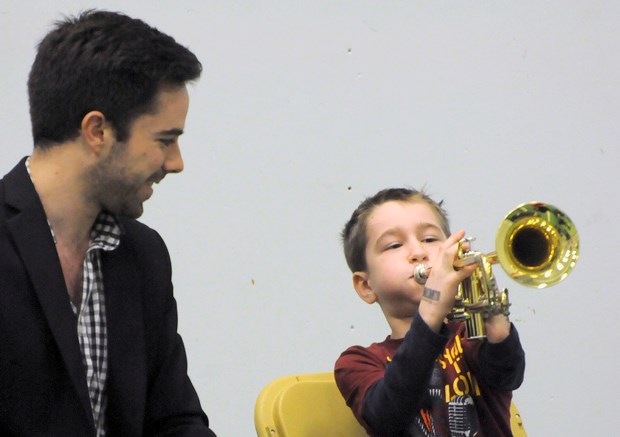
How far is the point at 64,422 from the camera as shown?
74.7 inches

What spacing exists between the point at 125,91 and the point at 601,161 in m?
1.88

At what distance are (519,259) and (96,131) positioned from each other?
879 millimetres

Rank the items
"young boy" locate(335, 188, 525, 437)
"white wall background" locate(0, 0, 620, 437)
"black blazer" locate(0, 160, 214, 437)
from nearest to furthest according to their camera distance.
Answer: "black blazer" locate(0, 160, 214, 437), "young boy" locate(335, 188, 525, 437), "white wall background" locate(0, 0, 620, 437)

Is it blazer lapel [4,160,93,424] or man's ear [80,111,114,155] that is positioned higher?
man's ear [80,111,114,155]

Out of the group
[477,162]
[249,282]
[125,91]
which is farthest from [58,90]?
[477,162]

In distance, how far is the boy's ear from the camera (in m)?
2.47

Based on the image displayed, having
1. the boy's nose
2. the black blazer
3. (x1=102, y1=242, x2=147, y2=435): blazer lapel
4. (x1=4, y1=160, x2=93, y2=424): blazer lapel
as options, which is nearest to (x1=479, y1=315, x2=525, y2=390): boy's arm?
the boy's nose

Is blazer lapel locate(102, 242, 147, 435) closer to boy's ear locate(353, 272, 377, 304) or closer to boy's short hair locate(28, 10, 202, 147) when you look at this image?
boy's short hair locate(28, 10, 202, 147)

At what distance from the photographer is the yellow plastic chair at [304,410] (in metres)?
2.19

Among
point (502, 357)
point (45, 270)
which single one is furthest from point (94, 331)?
point (502, 357)

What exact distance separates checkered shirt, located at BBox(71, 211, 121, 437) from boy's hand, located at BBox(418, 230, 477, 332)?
0.63 m

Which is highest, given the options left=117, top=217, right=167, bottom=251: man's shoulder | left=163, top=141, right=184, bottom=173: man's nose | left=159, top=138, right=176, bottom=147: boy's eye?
left=159, top=138, right=176, bottom=147: boy's eye

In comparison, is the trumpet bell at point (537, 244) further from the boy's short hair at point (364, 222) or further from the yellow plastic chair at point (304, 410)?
the yellow plastic chair at point (304, 410)

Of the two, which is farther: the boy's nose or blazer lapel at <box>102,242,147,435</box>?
the boy's nose
